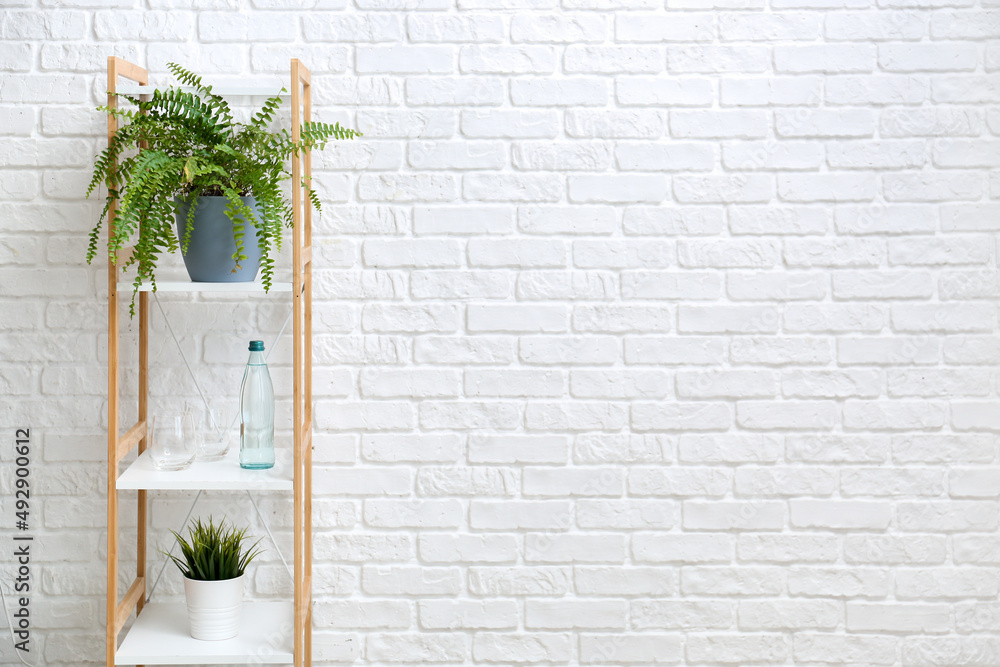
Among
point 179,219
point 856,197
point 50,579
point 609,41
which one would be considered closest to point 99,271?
point 179,219

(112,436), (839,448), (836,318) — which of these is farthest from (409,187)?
(839,448)

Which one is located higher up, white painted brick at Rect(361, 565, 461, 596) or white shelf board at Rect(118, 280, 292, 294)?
white shelf board at Rect(118, 280, 292, 294)

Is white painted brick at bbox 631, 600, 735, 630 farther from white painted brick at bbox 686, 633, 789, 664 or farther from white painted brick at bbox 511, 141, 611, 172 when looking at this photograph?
white painted brick at bbox 511, 141, 611, 172

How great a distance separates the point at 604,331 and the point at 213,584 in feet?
3.20

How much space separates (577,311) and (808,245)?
0.54 m

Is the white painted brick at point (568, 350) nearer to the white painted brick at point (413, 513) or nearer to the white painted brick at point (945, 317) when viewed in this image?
the white painted brick at point (413, 513)

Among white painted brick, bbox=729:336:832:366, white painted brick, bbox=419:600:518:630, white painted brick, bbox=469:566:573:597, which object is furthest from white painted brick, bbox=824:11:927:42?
white painted brick, bbox=419:600:518:630

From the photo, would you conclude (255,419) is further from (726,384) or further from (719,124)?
(719,124)

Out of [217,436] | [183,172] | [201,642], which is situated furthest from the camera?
[217,436]

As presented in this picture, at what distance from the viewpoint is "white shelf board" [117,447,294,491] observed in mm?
1560

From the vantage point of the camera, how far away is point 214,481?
1571mm

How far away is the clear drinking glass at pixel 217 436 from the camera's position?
5.61ft

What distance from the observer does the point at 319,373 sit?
183 cm

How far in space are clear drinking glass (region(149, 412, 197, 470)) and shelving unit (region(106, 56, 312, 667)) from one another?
2cm
